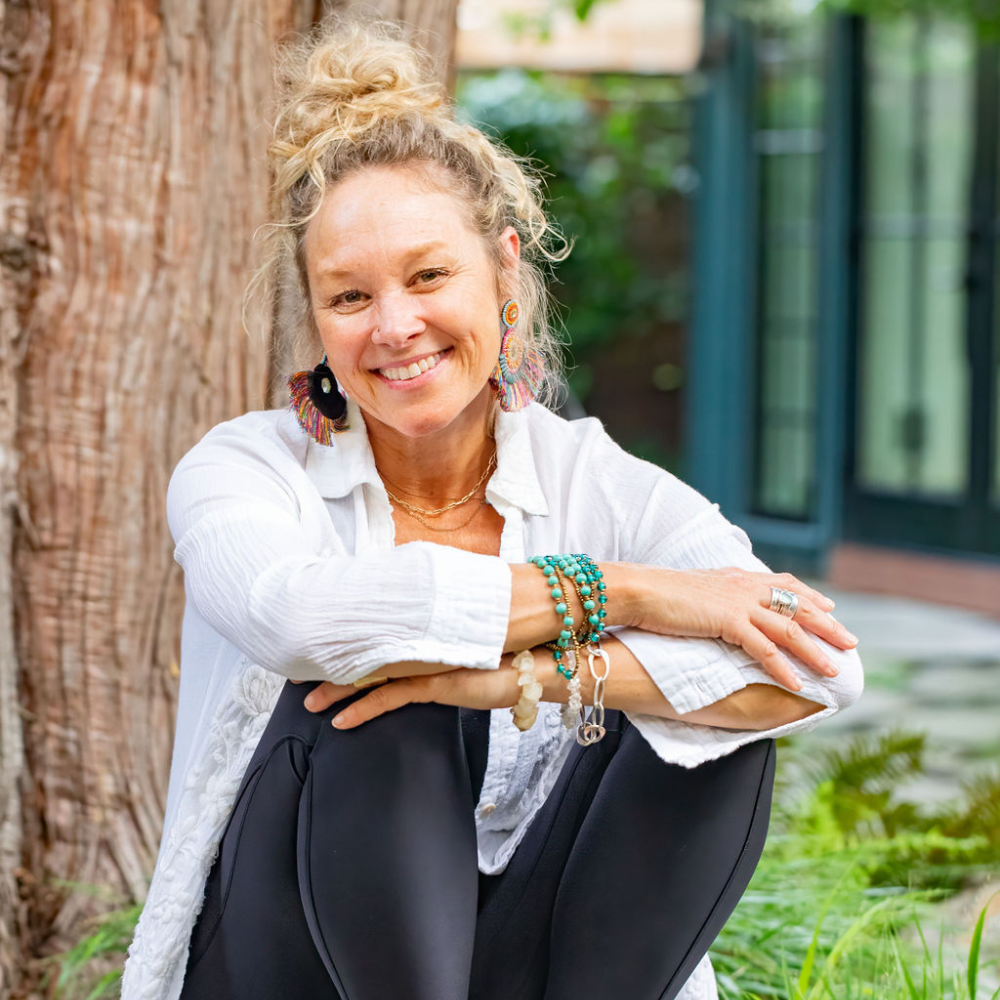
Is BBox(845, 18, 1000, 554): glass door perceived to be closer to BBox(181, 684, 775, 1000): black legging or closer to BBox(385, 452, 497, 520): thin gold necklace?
BBox(385, 452, 497, 520): thin gold necklace

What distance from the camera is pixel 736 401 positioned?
773 centimetres

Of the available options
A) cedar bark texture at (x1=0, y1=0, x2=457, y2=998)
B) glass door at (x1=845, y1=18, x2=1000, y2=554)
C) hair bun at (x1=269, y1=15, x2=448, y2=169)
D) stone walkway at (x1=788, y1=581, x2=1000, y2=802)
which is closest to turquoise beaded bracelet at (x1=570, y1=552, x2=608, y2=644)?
hair bun at (x1=269, y1=15, x2=448, y2=169)

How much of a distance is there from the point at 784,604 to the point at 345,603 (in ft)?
1.80

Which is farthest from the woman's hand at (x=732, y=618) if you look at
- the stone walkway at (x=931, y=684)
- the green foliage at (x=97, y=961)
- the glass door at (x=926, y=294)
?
the glass door at (x=926, y=294)

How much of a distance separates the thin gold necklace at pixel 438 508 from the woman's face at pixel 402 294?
0.50ft

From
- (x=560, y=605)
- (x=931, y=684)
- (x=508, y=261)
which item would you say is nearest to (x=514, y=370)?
(x=508, y=261)

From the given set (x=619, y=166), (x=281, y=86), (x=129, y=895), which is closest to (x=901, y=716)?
(x=129, y=895)

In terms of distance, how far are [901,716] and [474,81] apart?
755cm

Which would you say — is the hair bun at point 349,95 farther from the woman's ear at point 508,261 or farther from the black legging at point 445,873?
the black legging at point 445,873

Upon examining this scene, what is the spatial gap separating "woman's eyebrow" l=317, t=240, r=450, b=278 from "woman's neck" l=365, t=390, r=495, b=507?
0.81 ft

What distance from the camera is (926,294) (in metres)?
6.82

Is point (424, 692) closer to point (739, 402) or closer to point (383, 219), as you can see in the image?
point (383, 219)

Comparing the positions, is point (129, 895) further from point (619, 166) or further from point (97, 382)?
point (619, 166)

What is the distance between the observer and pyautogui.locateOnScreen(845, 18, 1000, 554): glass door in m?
6.46
